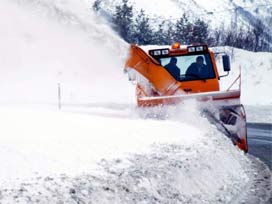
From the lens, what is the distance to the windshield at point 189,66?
14.2m

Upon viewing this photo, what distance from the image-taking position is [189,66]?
564 inches

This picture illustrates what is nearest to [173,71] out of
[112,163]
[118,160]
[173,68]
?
[173,68]

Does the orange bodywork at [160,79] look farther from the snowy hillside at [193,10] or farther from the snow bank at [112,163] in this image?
the snowy hillside at [193,10]

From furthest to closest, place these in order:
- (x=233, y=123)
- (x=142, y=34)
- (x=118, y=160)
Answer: (x=142, y=34) < (x=233, y=123) < (x=118, y=160)

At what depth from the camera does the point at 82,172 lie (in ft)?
22.2

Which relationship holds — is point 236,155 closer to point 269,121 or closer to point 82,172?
point 82,172

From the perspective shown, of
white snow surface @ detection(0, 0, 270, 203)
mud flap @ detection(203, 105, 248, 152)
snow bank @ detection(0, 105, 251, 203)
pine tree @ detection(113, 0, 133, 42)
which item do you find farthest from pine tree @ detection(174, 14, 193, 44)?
snow bank @ detection(0, 105, 251, 203)

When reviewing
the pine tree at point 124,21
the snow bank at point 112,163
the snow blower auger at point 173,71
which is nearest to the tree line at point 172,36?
the pine tree at point 124,21

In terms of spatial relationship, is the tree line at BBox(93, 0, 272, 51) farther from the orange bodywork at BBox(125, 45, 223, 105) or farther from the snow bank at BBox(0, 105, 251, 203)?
the snow bank at BBox(0, 105, 251, 203)

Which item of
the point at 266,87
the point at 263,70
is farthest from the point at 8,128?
the point at 263,70

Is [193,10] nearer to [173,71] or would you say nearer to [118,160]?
[173,71]

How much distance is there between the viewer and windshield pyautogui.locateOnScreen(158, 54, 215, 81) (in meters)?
14.2

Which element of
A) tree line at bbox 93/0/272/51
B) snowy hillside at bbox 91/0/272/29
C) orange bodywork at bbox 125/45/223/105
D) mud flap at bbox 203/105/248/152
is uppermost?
snowy hillside at bbox 91/0/272/29

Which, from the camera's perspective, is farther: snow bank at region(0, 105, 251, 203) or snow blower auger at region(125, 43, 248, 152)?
→ snow blower auger at region(125, 43, 248, 152)
